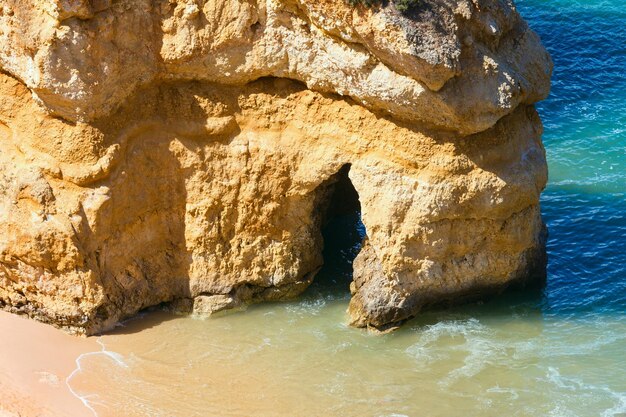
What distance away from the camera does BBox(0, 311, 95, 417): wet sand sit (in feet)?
59.9

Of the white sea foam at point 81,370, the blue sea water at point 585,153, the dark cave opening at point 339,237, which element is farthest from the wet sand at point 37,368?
the blue sea water at point 585,153

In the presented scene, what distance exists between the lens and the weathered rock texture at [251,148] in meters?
19.2

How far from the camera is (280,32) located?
64.3 feet

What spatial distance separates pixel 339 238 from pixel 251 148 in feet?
14.6

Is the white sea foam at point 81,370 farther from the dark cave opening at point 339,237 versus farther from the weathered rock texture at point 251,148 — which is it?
the dark cave opening at point 339,237

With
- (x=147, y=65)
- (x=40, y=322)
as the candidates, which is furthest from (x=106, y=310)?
(x=147, y=65)

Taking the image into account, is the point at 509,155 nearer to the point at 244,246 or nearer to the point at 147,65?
the point at 244,246

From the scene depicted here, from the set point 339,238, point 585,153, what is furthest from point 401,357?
point 585,153

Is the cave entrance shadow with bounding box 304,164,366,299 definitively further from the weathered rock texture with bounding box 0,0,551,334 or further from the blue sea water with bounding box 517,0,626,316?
the blue sea water with bounding box 517,0,626,316

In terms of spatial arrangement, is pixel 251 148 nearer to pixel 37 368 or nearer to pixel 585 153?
pixel 37 368

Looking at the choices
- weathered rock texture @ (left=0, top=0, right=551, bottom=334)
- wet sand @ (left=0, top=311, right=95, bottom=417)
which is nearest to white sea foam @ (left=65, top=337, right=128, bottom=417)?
wet sand @ (left=0, top=311, right=95, bottom=417)

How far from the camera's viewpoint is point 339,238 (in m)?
24.3

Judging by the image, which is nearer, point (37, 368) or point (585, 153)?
point (37, 368)

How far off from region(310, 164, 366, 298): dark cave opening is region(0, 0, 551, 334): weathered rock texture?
3.99ft
